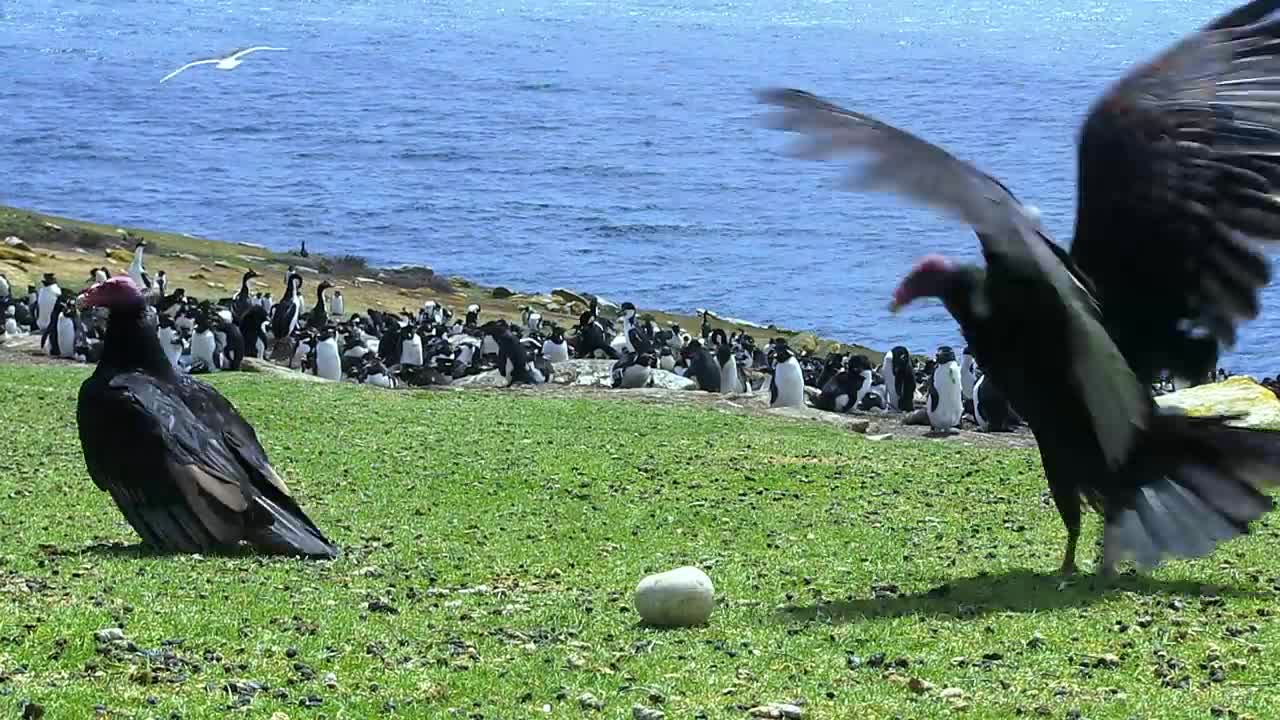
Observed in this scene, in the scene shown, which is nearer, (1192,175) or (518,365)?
(1192,175)

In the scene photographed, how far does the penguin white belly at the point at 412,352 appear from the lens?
32156 millimetres

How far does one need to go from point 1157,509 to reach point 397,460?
10.2m

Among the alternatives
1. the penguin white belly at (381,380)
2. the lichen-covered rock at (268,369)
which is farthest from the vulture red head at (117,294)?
the penguin white belly at (381,380)

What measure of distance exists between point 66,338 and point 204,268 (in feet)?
62.6

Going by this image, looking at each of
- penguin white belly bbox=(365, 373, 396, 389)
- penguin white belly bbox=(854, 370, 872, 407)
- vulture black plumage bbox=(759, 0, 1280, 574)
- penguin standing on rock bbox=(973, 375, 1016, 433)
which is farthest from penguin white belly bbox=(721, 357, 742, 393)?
vulture black plumage bbox=(759, 0, 1280, 574)

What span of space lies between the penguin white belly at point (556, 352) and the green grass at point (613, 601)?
14.8 m

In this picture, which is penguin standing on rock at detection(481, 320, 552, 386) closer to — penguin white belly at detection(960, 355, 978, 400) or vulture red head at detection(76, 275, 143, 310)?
penguin white belly at detection(960, 355, 978, 400)

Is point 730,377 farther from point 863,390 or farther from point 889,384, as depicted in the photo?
point 863,390

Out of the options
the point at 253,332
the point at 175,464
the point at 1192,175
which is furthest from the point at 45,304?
the point at 1192,175

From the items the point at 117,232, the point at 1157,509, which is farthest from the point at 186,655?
the point at 117,232

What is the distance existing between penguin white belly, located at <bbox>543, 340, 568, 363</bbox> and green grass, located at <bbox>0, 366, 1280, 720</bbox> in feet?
48.4

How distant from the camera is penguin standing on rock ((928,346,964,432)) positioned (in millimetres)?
25359

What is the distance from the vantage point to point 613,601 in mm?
9867

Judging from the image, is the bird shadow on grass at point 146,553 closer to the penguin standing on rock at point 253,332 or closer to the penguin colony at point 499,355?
the penguin colony at point 499,355
